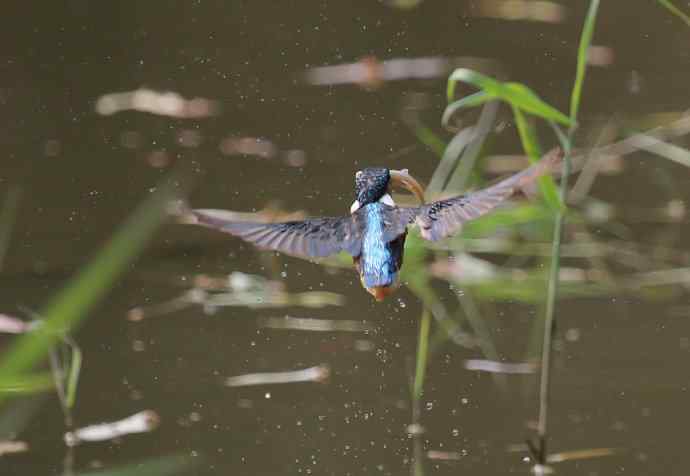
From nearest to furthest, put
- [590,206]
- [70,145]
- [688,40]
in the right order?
[590,206]
[70,145]
[688,40]

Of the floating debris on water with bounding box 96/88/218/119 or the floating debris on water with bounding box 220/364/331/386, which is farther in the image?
the floating debris on water with bounding box 96/88/218/119

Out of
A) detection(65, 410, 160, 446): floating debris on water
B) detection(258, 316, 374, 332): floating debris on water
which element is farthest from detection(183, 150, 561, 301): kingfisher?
detection(258, 316, 374, 332): floating debris on water

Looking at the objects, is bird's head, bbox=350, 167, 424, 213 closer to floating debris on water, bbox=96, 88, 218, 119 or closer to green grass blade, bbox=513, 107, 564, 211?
green grass blade, bbox=513, 107, 564, 211

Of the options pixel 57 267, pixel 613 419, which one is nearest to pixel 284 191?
pixel 57 267

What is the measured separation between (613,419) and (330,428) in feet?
1.19

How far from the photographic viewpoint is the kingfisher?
1.34 m

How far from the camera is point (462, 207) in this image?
1343mm

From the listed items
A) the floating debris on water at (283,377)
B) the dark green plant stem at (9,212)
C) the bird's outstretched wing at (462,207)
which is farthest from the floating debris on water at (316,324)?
the bird's outstretched wing at (462,207)

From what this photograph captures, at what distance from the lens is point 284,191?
2.59 metres

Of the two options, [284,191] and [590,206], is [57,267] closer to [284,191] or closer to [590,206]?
[284,191]

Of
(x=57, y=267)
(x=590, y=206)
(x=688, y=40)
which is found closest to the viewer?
(x=57, y=267)

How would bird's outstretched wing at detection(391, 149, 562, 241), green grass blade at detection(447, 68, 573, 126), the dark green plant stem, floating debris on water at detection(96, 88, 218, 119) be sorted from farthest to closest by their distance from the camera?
floating debris on water at detection(96, 88, 218, 119) → the dark green plant stem → green grass blade at detection(447, 68, 573, 126) → bird's outstretched wing at detection(391, 149, 562, 241)

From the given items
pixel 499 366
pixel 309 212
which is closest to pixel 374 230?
pixel 499 366

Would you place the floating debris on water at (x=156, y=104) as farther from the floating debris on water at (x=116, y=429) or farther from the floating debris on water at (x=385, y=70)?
the floating debris on water at (x=116, y=429)
